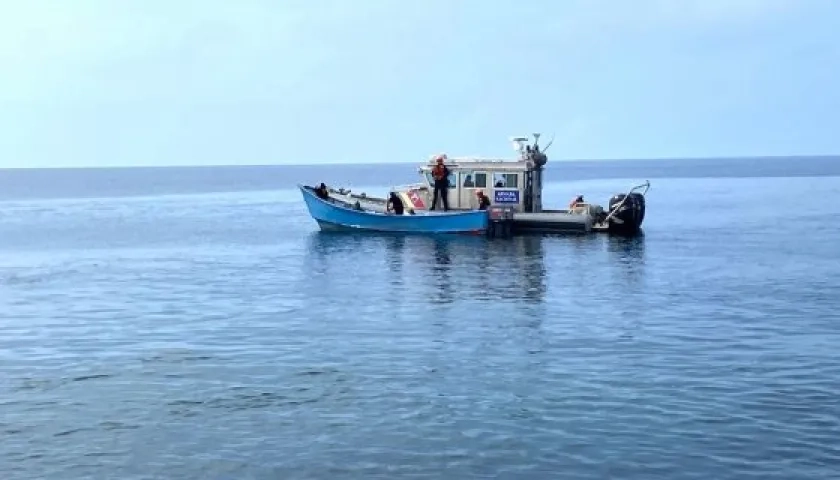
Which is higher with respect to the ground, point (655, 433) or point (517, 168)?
point (517, 168)

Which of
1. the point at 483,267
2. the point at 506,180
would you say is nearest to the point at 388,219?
the point at 506,180

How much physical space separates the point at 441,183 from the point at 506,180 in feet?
9.15

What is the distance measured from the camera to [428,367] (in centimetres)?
2000

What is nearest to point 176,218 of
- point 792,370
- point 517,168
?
point 517,168

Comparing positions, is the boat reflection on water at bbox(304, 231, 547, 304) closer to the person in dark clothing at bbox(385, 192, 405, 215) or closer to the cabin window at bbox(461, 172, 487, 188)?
the person in dark clothing at bbox(385, 192, 405, 215)

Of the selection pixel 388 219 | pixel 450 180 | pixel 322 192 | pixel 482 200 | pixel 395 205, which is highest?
pixel 450 180

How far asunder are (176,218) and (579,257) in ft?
135

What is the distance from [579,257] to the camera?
128 ft

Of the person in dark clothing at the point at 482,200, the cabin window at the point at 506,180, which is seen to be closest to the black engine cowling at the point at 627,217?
the cabin window at the point at 506,180

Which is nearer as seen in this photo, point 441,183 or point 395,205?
point 441,183

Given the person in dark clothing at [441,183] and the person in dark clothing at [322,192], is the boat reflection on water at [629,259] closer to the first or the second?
the person in dark clothing at [441,183]

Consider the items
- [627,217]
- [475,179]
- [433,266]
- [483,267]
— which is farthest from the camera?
[627,217]

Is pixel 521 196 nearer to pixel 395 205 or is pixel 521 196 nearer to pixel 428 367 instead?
pixel 395 205

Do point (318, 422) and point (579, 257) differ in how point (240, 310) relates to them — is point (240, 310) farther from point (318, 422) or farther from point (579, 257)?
point (579, 257)
